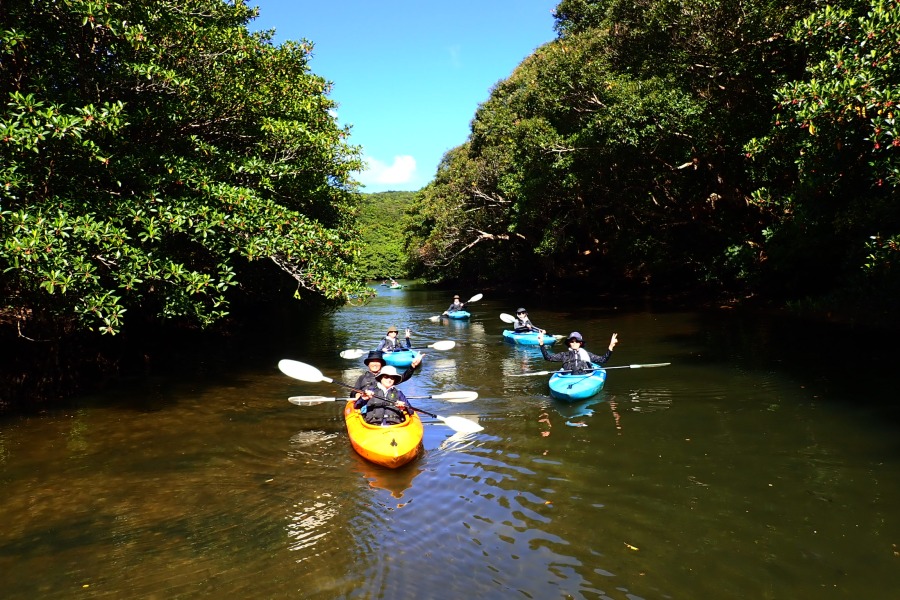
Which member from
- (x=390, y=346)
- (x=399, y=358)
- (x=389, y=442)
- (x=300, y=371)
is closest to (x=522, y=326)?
(x=390, y=346)

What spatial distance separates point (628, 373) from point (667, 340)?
405 centimetres

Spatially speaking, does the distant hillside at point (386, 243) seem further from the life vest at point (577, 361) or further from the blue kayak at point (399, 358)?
the life vest at point (577, 361)

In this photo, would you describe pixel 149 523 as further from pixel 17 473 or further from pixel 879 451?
pixel 879 451

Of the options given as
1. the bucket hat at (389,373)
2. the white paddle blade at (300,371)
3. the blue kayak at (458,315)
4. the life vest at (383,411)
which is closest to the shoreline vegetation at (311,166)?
the white paddle blade at (300,371)

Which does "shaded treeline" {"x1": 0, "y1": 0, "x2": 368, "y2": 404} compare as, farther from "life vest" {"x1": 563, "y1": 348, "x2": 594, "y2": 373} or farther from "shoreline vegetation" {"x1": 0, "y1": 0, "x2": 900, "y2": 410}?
"life vest" {"x1": 563, "y1": 348, "x2": 594, "y2": 373}

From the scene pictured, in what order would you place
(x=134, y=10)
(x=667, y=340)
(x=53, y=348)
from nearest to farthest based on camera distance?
(x=134, y=10) < (x=53, y=348) < (x=667, y=340)

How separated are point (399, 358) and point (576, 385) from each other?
5078 mm

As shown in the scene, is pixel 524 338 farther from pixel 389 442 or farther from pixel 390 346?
pixel 389 442

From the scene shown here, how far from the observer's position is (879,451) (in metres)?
6.20

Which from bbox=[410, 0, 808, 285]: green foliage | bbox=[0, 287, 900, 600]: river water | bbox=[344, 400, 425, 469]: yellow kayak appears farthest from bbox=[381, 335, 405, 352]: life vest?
bbox=[410, 0, 808, 285]: green foliage

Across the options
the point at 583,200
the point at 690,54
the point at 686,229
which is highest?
the point at 690,54

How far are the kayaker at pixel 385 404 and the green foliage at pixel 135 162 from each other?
243 centimetres

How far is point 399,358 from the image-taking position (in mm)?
12930

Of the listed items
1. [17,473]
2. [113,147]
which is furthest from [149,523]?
[113,147]
